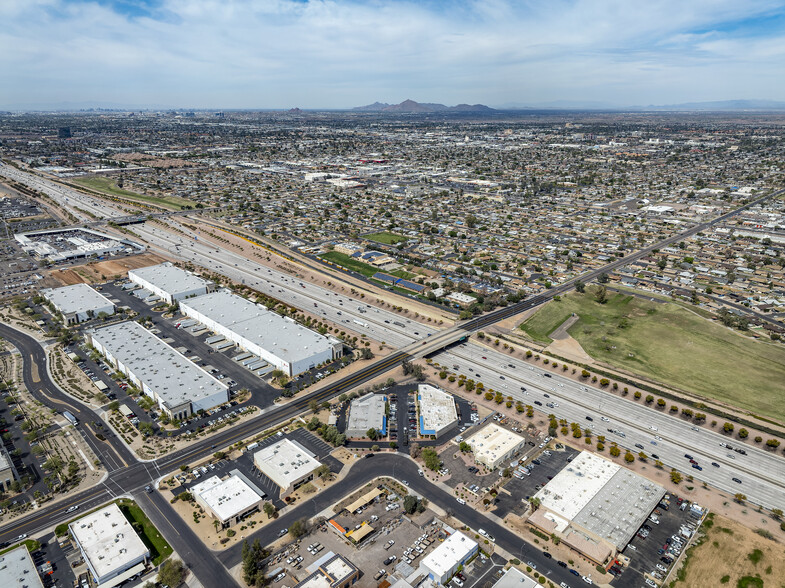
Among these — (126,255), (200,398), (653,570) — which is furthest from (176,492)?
(126,255)

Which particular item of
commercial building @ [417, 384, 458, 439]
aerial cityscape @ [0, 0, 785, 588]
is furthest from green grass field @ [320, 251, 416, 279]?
commercial building @ [417, 384, 458, 439]

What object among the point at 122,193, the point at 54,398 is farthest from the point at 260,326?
the point at 122,193

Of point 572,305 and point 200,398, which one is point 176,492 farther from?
point 572,305

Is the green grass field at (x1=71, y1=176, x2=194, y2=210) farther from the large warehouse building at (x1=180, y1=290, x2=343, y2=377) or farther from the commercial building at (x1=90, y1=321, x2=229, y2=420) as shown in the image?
the commercial building at (x1=90, y1=321, x2=229, y2=420)

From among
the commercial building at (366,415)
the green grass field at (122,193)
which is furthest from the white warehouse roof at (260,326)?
the green grass field at (122,193)

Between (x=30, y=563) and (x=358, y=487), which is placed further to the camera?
(x=358, y=487)

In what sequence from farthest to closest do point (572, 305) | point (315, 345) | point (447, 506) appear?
point (572, 305) → point (315, 345) → point (447, 506)

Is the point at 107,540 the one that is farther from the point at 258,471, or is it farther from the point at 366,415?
the point at 366,415
